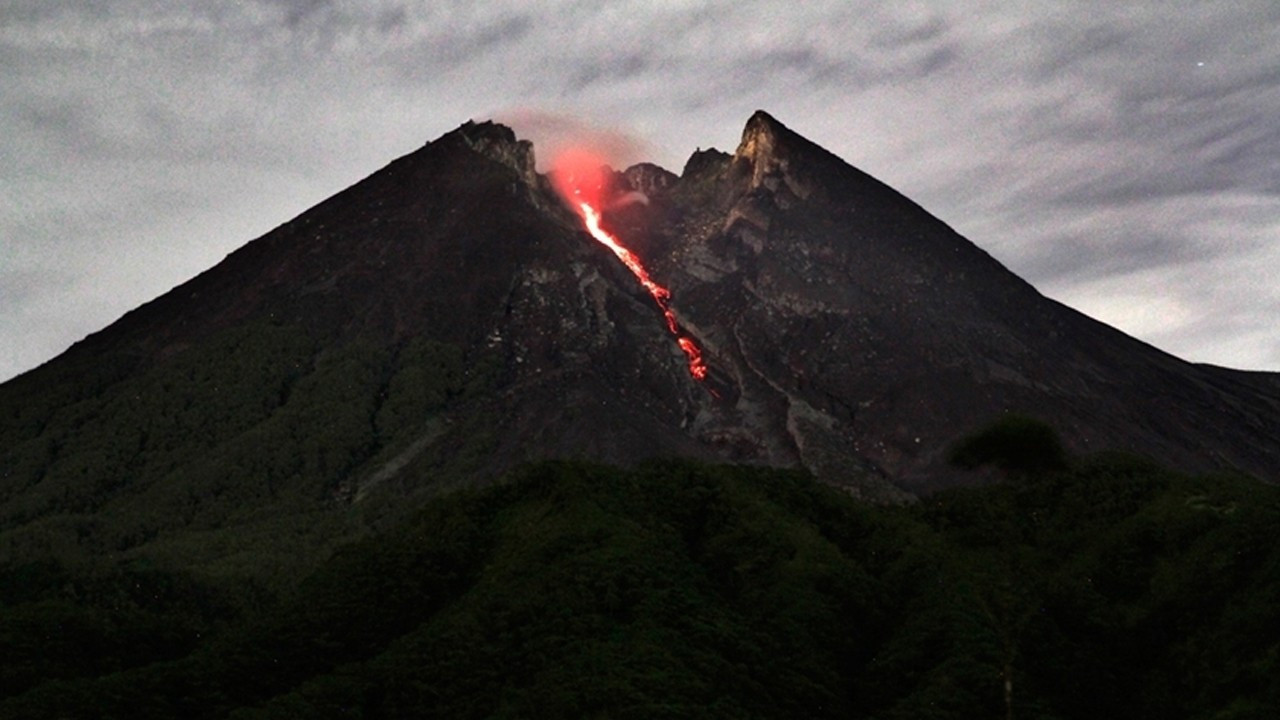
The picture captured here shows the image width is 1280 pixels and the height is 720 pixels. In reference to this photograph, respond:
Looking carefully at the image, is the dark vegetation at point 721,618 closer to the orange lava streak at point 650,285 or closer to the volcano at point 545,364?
the volcano at point 545,364

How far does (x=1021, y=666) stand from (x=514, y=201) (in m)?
93.4

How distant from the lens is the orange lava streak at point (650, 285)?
427 ft

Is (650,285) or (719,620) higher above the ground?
(650,285)

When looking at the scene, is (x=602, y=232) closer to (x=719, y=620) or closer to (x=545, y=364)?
(x=545, y=364)

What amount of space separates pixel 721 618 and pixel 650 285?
86341 millimetres

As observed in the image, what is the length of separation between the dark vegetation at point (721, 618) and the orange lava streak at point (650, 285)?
176 feet

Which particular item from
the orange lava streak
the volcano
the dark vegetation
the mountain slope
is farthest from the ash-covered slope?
the mountain slope

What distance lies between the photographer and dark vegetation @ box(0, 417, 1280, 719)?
170 ft

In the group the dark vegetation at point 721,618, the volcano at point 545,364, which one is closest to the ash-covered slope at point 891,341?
the volcano at point 545,364

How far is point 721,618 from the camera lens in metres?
59.1

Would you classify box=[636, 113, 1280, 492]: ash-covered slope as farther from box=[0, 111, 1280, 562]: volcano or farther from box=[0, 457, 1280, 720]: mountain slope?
box=[0, 457, 1280, 720]: mountain slope

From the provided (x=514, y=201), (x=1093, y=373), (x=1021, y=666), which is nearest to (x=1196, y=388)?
(x=1093, y=373)

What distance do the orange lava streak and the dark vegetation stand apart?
53674 millimetres

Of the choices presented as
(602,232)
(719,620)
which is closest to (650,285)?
(602,232)
